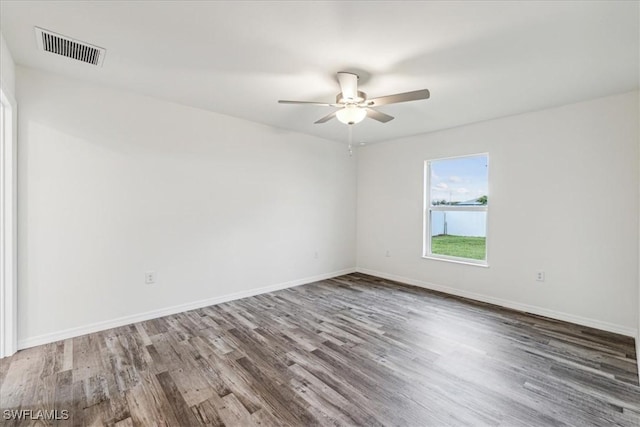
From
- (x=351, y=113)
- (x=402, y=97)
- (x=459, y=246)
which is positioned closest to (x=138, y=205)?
(x=351, y=113)

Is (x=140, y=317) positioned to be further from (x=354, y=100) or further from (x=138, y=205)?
(x=354, y=100)

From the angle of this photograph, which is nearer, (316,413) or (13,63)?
(316,413)

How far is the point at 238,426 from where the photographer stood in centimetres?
160

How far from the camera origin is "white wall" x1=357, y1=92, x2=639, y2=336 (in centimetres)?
283

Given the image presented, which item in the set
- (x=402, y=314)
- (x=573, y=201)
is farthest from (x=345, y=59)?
(x=573, y=201)

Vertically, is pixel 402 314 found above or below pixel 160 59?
below

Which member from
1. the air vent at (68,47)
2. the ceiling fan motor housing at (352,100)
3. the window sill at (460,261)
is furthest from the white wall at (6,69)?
the window sill at (460,261)

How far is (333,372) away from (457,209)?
3.09 m

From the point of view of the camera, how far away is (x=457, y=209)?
164 inches

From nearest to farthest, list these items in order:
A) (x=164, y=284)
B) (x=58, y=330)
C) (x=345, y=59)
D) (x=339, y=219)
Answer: (x=345, y=59)
(x=58, y=330)
(x=164, y=284)
(x=339, y=219)

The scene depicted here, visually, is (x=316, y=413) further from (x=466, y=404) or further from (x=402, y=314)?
(x=402, y=314)

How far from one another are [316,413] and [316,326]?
1.25 metres

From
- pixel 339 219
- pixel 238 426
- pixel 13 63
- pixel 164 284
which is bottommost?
pixel 238 426

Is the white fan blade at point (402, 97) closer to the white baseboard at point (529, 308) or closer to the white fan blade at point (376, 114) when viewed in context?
the white fan blade at point (376, 114)
